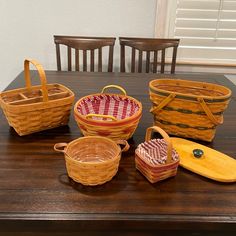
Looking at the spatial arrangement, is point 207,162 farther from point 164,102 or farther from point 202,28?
point 202,28

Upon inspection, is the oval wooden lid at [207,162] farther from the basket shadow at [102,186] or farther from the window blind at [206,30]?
the window blind at [206,30]

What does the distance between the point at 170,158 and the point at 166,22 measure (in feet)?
5.16

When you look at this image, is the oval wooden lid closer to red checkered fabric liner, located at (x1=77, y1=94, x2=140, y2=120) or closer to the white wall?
red checkered fabric liner, located at (x1=77, y1=94, x2=140, y2=120)

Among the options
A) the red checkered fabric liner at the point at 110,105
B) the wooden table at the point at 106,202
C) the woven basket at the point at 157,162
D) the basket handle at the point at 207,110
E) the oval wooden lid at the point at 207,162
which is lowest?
the wooden table at the point at 106,202

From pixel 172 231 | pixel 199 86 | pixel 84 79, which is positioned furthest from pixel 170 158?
pixel 84 79

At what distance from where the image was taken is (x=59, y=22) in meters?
2.10

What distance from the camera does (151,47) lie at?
1859 mm

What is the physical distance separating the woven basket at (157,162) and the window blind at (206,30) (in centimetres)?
151

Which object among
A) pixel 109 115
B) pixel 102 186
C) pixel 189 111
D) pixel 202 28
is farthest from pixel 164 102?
pixel 202 28

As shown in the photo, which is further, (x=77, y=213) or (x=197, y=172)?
(x=197, y=172)

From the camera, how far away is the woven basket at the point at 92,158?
677 mm

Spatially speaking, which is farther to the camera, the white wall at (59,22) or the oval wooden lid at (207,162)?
the white wall at (59,22)

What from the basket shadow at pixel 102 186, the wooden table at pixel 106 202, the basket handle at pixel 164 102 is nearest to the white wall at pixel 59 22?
the basket handle at pixel 164 102

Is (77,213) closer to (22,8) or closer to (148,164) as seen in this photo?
(148,164)
